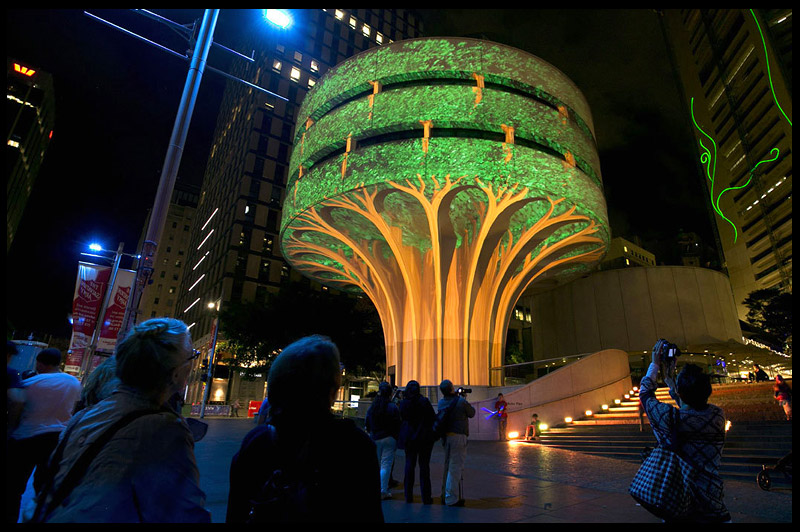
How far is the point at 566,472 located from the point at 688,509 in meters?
5.81

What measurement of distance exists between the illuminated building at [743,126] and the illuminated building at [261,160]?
46717 mm

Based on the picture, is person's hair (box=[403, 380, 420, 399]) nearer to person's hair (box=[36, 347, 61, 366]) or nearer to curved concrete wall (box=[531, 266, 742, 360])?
person's hair (box=[36, 347, 61, 366])

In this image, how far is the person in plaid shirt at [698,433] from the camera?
2.53m

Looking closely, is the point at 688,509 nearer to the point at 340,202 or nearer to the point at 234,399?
A: the point at 340,202

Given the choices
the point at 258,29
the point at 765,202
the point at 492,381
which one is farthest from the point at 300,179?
the point at 765,202

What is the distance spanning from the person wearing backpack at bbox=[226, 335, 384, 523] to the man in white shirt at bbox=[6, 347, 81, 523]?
3141 millimetres

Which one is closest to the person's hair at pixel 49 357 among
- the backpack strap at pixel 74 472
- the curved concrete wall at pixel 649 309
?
the backpack strap at pixel 74 472

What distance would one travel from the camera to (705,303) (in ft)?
89.6

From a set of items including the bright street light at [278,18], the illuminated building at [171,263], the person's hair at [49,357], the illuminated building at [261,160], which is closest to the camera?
the person's hair at [49,357]

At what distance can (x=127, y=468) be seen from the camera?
1509 millimetres

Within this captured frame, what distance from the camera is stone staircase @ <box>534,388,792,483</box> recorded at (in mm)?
7910

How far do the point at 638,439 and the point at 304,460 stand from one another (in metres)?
11.7

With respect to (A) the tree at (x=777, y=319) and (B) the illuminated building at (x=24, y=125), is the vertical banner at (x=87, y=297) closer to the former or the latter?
(B) the illuminated building at (x=24, y=125)

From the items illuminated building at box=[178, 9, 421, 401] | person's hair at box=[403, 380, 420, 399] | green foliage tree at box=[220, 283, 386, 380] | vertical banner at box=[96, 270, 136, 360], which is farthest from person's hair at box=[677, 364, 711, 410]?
illuminated building at box=[178, 9, 421, 401]
